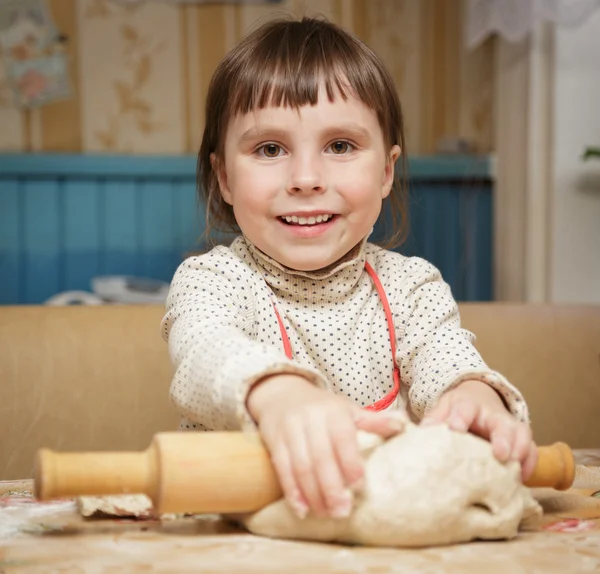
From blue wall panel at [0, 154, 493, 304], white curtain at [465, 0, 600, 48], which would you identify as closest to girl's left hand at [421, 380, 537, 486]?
white curtain at [465, 0, 600, 48]

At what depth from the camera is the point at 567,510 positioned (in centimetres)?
75

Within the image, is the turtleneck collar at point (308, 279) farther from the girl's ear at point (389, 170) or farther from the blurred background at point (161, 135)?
the blurred background at point (161, 135)

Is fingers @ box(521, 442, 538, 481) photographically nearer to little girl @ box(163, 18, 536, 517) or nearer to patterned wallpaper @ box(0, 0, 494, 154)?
little girl @ box(163, 18, 536, 517)

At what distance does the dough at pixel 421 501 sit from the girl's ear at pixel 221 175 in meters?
0.45

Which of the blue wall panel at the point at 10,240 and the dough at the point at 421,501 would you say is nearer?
the dough at the point at 421,501

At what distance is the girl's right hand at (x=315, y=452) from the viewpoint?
1.89 feet

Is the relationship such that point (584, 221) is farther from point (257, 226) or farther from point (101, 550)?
point (101, 550)

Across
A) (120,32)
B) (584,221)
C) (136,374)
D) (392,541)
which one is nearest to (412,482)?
(392,541)

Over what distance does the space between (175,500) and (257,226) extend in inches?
15.2

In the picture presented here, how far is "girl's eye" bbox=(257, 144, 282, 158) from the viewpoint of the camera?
2.95 feet

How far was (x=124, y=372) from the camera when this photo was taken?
1325 mm

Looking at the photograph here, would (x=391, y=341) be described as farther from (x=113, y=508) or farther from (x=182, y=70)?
(x=182, y=70)

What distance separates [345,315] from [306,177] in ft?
0.61

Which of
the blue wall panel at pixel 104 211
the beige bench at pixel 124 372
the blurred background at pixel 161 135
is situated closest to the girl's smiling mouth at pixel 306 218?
the beige bench at pixel 124 372
